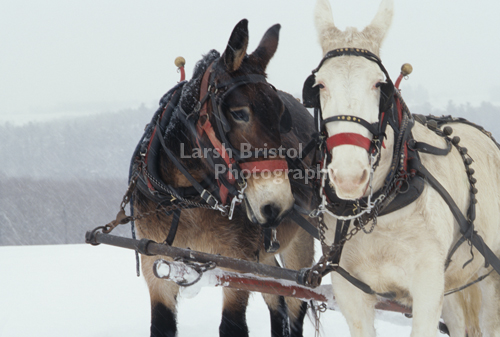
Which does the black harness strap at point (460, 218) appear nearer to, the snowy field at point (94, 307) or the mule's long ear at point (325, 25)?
the mule's long ear at point (325, 25)

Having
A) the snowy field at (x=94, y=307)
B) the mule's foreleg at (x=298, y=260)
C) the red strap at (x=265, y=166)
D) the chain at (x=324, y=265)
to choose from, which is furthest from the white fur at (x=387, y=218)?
the mule's foreleg at (x=298, y=260)

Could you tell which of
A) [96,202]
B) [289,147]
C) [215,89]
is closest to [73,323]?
[289,147]

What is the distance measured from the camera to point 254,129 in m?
2.56

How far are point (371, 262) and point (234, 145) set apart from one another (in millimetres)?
1003

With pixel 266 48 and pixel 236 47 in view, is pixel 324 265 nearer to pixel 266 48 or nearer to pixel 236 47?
pixel 236 47

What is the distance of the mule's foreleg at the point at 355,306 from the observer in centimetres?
249

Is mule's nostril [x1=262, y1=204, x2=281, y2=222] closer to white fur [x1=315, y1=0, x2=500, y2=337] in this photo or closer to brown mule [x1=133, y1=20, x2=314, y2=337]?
brown mule [x1=133, y1=20, x2=314, y2=337]

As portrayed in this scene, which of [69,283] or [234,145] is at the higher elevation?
[234,145]

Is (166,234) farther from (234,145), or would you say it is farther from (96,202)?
(96,202)

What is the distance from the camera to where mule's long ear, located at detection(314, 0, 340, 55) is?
225 cm

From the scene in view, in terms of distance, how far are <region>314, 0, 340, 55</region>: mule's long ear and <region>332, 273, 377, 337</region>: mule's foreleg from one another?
1284mm

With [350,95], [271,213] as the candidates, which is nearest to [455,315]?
[271,213]

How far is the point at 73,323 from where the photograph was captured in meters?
5.25

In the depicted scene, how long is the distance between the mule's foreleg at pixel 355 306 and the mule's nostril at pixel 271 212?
49cm
